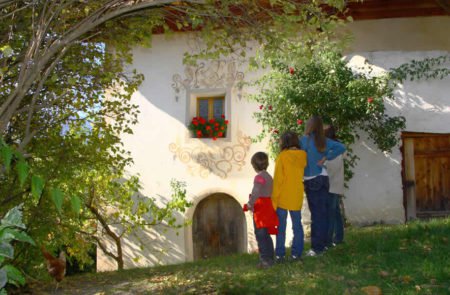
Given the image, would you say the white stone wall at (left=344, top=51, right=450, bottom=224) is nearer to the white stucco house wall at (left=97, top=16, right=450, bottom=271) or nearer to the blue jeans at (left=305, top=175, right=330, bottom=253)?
the white stucco house wall at (left=97, top=16, right=450, bottom=271)

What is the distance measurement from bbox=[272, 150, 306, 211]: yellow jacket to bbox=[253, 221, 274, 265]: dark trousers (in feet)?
0.98

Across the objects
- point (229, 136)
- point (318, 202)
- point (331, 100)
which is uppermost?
point (331, 100)

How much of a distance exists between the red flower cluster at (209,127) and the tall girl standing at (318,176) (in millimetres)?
4899

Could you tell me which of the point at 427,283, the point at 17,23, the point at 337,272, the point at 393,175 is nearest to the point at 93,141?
the point at 17,23

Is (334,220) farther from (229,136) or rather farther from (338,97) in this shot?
(229,136)

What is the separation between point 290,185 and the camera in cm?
529

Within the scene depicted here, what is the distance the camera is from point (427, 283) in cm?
408

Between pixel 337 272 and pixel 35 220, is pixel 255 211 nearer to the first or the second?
pixel 337 272

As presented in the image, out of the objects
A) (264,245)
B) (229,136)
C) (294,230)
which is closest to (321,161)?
(294,230)

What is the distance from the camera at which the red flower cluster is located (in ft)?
33.8

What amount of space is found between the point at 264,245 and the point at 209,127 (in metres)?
5.21

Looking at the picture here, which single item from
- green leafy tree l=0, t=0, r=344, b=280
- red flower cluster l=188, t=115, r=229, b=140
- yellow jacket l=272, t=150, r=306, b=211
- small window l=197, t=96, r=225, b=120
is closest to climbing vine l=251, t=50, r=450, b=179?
red flower cluster l=188, t=115, r=229, b=140

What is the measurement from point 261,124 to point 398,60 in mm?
2806

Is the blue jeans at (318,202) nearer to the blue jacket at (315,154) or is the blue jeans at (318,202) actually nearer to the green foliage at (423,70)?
the blue jacket at (315,154)
